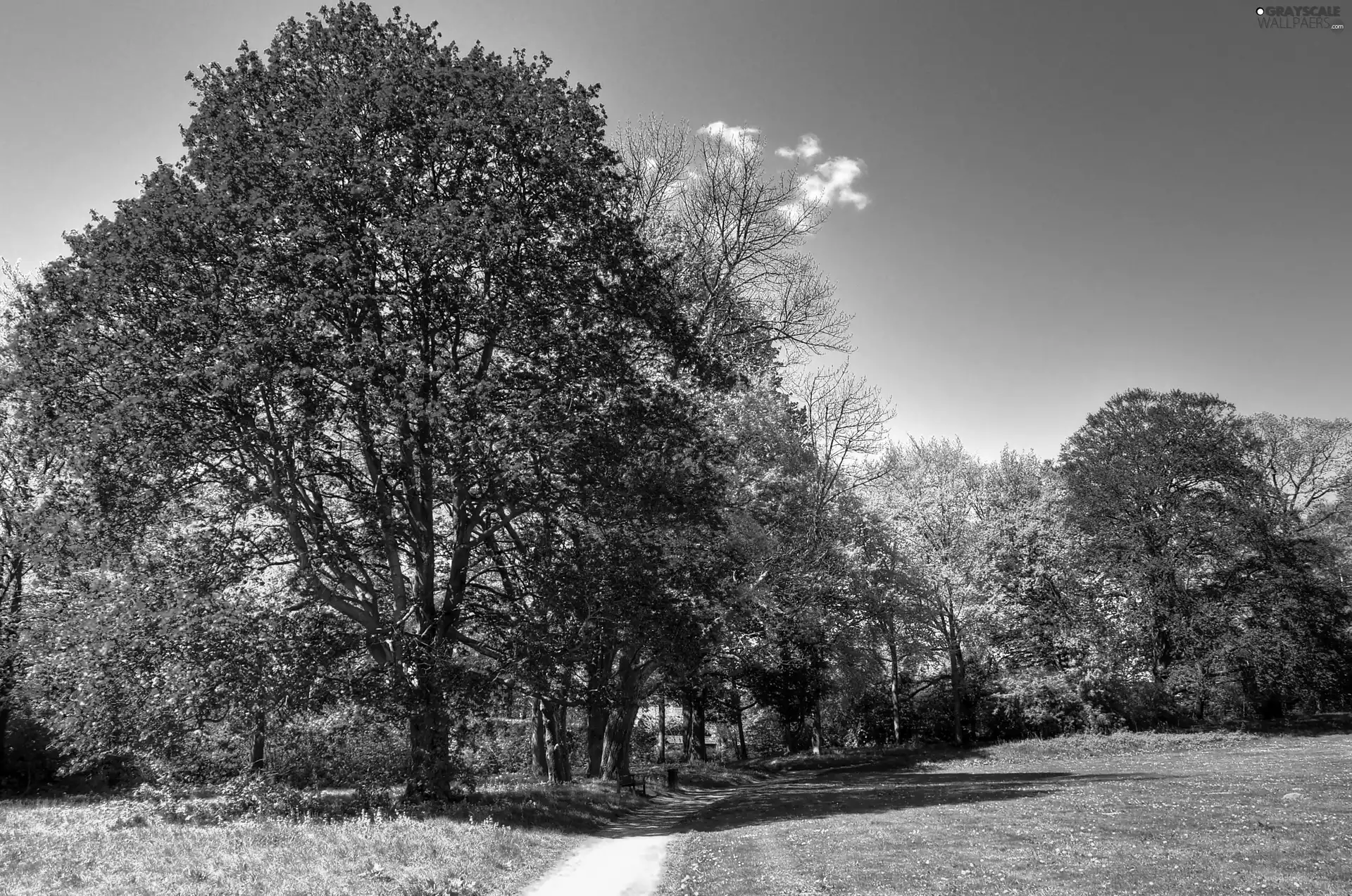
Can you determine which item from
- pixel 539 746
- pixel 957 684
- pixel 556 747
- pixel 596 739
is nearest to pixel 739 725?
pixel 957 684

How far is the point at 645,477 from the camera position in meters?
17.0

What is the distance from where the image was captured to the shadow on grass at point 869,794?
57.8ft

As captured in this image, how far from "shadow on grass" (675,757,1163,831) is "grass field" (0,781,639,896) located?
432 centimetres

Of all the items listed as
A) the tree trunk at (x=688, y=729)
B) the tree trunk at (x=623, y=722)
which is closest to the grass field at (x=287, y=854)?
the tree trunk at (x=623, y=722)

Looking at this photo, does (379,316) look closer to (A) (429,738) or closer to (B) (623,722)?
(A) (429,738)

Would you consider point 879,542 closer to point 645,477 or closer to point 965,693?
point 965,693

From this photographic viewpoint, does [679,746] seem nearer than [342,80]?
No

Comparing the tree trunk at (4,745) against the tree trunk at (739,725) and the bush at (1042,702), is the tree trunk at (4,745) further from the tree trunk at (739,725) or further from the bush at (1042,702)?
the bush at (1042,702)

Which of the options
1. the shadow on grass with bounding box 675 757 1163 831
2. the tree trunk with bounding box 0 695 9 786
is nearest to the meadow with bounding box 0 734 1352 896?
the shadow on grass with bounding box 675 757 1163 831

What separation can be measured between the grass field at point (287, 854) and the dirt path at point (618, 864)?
15.1 inches

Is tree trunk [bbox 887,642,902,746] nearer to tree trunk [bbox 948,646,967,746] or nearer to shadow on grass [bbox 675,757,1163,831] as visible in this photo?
tree trunk [bbox 948,646,967,746]

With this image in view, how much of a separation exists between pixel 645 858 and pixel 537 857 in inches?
71.0

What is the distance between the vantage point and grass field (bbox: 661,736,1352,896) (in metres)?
9.92

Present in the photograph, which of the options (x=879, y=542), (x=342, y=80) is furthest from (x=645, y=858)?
(x=879, y=542)
